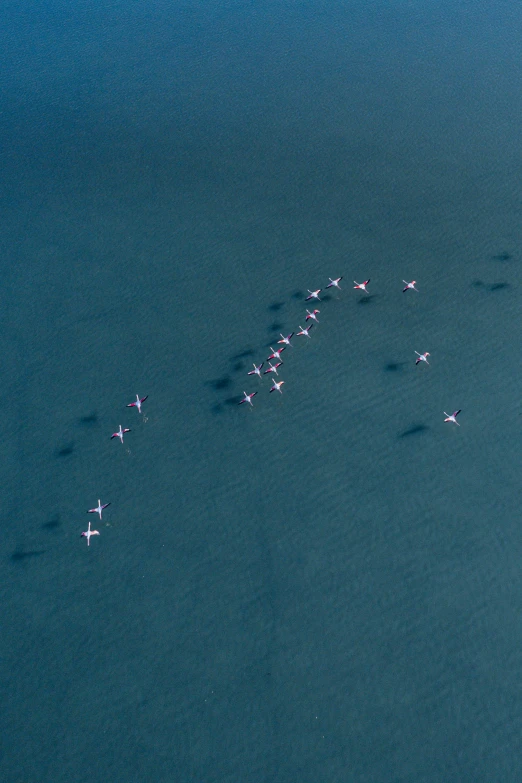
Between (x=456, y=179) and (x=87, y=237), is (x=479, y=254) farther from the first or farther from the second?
(x=87, y=237)

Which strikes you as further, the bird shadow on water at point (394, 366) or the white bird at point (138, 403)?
the bird shadow on water at point (394, 366)

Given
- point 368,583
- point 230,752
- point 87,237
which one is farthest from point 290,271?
point 230,752

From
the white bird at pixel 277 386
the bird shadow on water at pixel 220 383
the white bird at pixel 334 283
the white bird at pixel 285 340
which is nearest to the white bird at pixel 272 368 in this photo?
the white bird at pixel 277 386

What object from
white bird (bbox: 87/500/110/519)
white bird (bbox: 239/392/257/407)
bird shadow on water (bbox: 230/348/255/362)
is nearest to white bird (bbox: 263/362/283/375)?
bird shadow on water (bbox: 230/348/255/362)

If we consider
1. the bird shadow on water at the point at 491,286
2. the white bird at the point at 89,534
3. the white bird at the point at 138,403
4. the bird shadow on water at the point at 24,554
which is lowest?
the bird shadow on water at the point at 24,554

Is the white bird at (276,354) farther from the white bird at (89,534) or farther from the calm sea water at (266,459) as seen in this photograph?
the white bird at (89,534)

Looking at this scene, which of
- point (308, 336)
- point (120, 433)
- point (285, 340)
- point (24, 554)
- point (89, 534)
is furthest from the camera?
point (308, 336)

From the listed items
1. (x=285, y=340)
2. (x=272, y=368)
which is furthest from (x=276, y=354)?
(x=285, y=340)

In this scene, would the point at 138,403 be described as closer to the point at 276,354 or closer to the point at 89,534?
the point at 89,534
